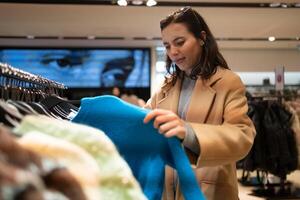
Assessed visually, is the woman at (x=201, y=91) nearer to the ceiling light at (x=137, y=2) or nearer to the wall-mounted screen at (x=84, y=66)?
the ceiling light at (x=137, y=2)

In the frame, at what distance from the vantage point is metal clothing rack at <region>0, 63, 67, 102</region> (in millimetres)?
908

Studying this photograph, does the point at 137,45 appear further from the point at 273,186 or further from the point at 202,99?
the point at 202,99

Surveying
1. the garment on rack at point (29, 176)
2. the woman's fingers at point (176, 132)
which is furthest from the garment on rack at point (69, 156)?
the woman's fingers at point (176, 132)

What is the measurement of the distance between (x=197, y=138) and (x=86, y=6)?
3585mm

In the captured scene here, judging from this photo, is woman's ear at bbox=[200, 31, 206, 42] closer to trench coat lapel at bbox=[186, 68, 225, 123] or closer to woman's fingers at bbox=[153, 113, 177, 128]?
trench coat lapel at bbox=[186, 68, 225, 123]

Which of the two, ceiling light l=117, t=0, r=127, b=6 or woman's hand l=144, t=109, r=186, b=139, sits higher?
ceiling light l=117, t=0, r=127, b=6

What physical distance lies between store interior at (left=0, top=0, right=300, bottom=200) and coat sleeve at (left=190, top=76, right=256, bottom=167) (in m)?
2.62

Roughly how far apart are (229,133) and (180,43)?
1.25 feet

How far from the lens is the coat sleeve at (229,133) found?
82cm

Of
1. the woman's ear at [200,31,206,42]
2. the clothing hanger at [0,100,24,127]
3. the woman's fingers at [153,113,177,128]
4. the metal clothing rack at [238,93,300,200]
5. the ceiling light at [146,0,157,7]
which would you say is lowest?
the metal clothing rack at [238,93,300,200]

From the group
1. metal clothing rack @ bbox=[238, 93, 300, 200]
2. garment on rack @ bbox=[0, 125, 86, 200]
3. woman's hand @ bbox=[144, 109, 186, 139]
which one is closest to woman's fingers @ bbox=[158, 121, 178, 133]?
woman's hand @ bbox=[144, 109, 186, 139]

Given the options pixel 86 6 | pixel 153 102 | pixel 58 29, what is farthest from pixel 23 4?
pixel 153 102

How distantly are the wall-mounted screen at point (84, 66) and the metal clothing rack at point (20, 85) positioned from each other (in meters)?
4.41

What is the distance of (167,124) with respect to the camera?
73 cm
